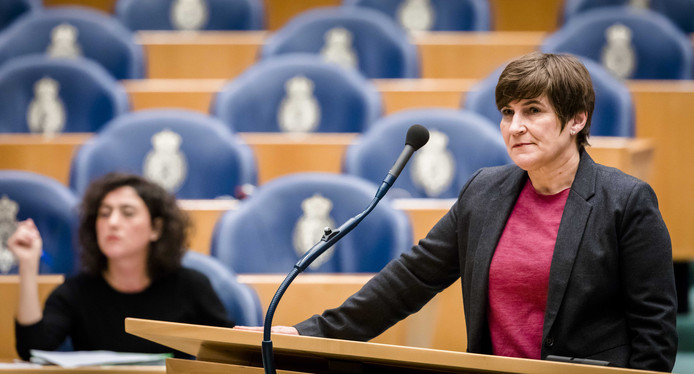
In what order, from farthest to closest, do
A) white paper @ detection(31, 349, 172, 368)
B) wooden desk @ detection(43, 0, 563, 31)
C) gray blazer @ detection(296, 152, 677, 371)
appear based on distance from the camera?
1. wooden desk @ detection(43, 0, 563, 31)
2. white paper @ detection(31, 349, 172, 368)
3. gray blazer @ detection(296, 152, 677, 371)

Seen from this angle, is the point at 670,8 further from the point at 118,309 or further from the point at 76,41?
the point at 118,309

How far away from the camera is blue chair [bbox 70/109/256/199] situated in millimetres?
1604

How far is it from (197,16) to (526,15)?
3.14 ft

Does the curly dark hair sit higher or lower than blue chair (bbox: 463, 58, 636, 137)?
lower

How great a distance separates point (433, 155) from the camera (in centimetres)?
160

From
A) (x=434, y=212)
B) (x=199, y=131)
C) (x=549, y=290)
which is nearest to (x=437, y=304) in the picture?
(x=434, y=212)

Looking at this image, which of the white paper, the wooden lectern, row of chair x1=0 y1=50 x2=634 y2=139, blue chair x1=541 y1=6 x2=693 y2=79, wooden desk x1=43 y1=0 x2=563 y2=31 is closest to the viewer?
the wooden lectern

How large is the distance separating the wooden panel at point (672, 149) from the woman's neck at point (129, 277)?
3.30 feet

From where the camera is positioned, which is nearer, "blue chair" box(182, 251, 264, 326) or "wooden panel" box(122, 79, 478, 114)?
"blue chair" box(182, 251, 264, 326)

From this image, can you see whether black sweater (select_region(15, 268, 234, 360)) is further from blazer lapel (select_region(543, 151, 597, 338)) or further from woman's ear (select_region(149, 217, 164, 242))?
blazer lapel (select_region(543, 151, 597, 338))

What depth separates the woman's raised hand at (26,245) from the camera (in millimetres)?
1074

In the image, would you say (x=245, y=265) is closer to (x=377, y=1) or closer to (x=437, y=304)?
(x=437, y=304)

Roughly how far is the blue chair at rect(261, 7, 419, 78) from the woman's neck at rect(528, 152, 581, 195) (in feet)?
4.44

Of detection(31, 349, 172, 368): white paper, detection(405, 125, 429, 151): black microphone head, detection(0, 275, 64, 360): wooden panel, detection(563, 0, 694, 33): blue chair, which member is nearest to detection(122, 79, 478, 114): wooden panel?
detection(563, 0, 694, 33): blue chair
